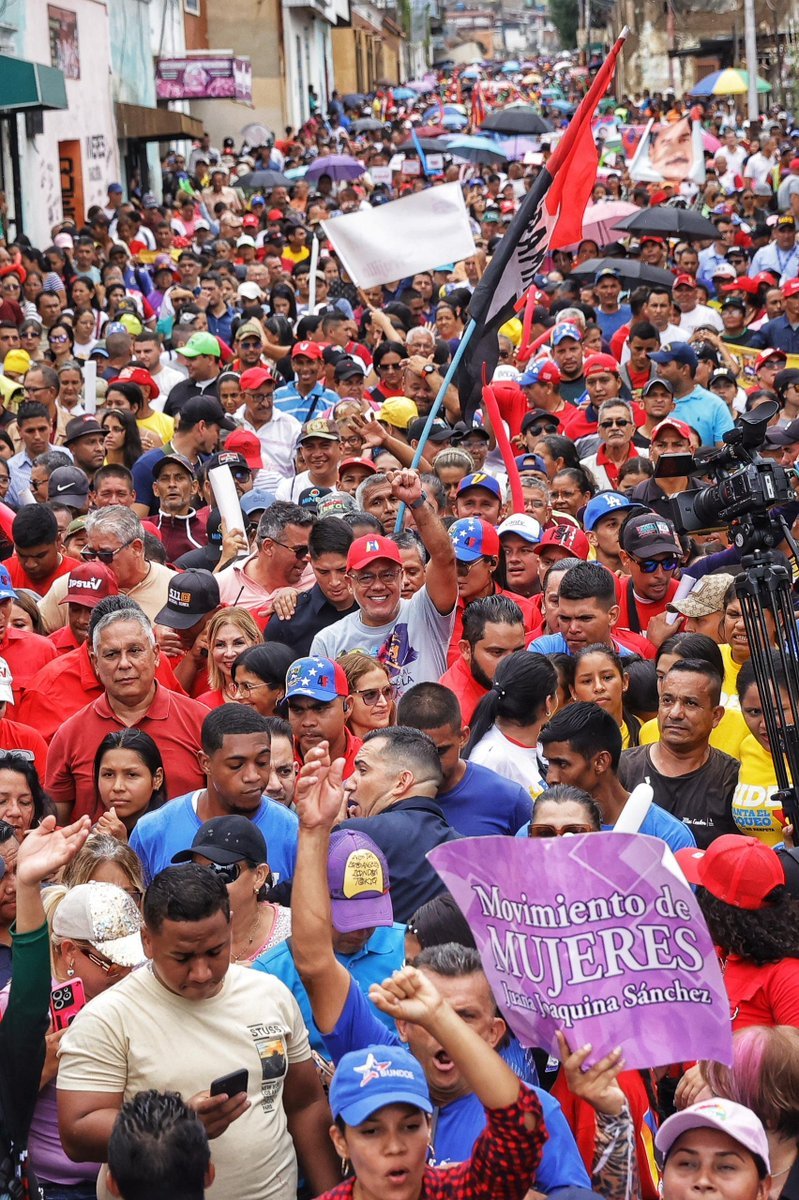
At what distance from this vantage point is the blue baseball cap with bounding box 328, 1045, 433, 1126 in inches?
136

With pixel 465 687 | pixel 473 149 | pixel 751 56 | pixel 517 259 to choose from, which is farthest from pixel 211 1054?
pixel 751 56

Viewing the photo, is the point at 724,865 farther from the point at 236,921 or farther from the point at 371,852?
the point at 236,921

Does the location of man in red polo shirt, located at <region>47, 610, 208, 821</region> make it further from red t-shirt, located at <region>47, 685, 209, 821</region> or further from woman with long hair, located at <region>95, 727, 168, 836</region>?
woman with long hair, located at <region>95, 727, 168, 836</region>

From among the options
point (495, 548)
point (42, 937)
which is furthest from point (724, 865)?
point (495, 548)

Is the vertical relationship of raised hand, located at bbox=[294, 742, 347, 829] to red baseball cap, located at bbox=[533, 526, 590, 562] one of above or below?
above

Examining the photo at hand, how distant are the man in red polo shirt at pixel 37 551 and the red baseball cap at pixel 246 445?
7.76 ft

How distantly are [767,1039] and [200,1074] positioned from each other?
120 cm

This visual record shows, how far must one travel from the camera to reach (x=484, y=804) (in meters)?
5.49

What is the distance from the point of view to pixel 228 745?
17.6 feet

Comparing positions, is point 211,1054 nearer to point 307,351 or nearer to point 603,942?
point 603,942

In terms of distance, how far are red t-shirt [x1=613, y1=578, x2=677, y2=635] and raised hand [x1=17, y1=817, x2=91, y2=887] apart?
158 inches

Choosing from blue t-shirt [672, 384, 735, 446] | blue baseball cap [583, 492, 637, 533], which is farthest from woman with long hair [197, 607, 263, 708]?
blue t-shirt [672, 384, 735, 446]

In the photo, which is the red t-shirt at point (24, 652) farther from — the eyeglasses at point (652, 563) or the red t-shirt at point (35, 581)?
the eyeglasses at point (652, 563)

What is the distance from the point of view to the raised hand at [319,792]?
4090 millimetres
